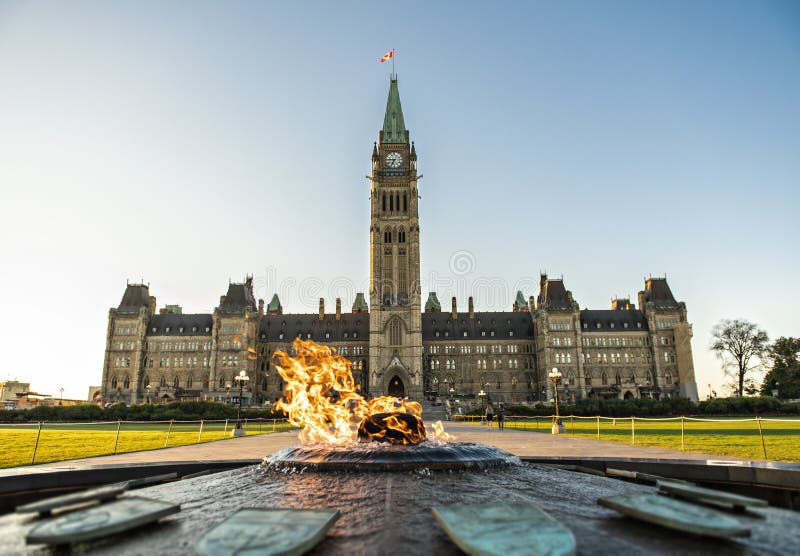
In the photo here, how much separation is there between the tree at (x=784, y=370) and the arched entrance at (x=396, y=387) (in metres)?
49.6

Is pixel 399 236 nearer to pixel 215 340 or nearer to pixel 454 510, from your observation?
pixel 215 340

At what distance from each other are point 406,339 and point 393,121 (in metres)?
38.7

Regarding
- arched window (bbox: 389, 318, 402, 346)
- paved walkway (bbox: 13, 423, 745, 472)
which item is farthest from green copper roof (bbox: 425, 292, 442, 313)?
paved walkway (bbox: 13, 423, 745, 472)

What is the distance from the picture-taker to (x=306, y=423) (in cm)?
1028

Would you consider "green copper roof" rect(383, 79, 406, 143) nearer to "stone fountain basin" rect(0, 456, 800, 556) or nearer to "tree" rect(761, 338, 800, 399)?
"tree" rect(761, 338, 800, 399)

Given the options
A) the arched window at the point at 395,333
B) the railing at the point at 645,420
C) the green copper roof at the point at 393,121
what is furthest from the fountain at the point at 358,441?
the green copper roof at the point at 393,121

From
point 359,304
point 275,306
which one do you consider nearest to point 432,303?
point 359,304

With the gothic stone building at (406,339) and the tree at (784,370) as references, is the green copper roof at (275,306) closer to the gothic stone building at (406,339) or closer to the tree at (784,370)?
the gothic stone building at (406,339)

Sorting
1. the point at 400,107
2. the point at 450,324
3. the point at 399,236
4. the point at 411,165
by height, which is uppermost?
the point at 400,107

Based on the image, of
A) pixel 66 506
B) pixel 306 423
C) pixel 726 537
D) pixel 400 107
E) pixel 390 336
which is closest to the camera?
pixel 726 537

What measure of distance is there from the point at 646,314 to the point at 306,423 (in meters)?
91.8

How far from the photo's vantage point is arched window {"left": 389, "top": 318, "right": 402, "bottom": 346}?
260ft

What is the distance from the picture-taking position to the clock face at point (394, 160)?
3438 inches

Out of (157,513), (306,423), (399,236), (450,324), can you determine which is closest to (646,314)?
(450,324)
